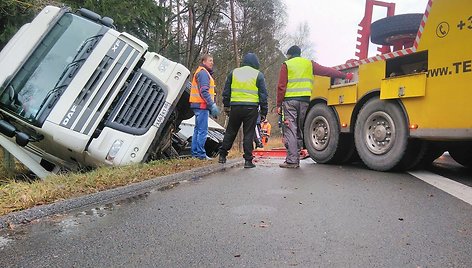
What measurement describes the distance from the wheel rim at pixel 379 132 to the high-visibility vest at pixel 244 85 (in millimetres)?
1656

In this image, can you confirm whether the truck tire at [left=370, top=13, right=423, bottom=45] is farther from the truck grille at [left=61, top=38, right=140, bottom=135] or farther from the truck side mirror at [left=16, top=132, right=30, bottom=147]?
the truck side mirror at [left=16, top=132, right=30, bottom=147]

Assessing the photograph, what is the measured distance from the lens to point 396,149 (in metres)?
4.95

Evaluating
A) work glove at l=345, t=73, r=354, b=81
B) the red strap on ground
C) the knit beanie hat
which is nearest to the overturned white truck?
the knit beanie hat

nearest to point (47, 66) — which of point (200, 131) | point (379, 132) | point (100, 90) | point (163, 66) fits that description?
point (100, 90)

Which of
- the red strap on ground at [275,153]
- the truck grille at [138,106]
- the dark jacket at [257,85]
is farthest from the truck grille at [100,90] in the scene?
the red strap on ground at [275,153]

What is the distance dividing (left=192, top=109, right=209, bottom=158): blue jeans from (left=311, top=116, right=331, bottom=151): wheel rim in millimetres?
1747

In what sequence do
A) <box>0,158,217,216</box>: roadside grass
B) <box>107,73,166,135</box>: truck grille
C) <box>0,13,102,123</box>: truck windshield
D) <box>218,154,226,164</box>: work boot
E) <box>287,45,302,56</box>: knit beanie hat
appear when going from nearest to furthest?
<box>0,158,217,216</box>: roadside grass, <box>0,13,102,123</box>: truck windshield, <box>107,73,166,135</box>: truck grille, <box>287,45,302,56</box>: knit beanie hat, <box>218,154,226,164</box>: work boot

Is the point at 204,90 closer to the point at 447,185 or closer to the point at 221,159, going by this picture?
the point at 221,159

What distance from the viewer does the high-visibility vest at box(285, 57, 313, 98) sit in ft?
19.1

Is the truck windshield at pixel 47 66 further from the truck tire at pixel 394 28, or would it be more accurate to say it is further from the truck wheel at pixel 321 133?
the truck tire at pixel 394 28

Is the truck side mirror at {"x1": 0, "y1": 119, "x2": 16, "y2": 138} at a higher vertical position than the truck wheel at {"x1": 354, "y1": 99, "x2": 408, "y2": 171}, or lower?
lower

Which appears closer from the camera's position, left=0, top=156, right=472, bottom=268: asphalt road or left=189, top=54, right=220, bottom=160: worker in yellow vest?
left=0, top=156, right=472, bottom=268: asphalt road

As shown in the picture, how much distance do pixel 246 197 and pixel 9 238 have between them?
6.06 ft

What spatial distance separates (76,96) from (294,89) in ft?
9.77
